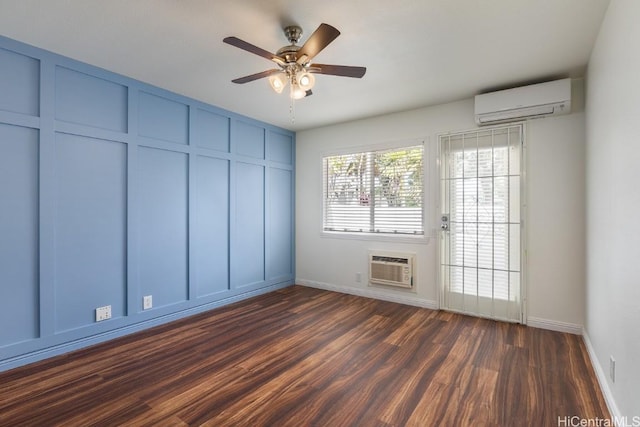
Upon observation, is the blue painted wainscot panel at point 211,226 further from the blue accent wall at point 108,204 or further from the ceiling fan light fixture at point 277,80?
the ceiling fan light fixture at point 277,80

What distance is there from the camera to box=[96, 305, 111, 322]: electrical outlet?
2.94 metres

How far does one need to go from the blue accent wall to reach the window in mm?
1289

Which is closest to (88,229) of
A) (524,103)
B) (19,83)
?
(19,83)

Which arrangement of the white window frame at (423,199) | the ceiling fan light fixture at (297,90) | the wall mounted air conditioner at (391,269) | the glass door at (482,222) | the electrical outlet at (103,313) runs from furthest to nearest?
the wall mounted air conditioner at (391,269) → the white window frame at (423,199) → the glass door at (482,222) → the electrical outlet at (103,313) → the ceiling fan light fixture at (297,90)

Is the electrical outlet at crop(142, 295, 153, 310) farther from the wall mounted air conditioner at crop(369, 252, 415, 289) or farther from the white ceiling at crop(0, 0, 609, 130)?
the wall mounted air conditioner at crop(369, 252, 415, 289)

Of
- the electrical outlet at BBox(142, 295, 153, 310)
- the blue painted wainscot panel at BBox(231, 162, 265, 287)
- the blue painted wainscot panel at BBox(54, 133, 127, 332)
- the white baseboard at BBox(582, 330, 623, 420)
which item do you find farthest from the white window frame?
the blue painted wainscot panel at BBox(54, 133, 127, 332)

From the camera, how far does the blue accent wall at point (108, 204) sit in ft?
8.20

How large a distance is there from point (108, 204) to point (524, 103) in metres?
4.30

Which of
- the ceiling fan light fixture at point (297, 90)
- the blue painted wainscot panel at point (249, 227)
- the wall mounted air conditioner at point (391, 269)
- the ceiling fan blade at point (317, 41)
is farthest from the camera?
the blue painted wainscot panel at point (249, 227)

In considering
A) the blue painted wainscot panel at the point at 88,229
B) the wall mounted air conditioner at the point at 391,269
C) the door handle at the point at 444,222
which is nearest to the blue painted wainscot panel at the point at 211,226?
the blue painted wainscot panel at the point at 88,229

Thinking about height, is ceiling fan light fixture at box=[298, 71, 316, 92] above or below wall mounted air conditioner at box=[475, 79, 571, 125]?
below

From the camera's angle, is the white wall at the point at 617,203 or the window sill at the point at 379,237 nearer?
the white wall at the point at 617,203

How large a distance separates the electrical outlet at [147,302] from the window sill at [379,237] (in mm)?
2560

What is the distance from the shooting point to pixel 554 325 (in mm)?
3242
